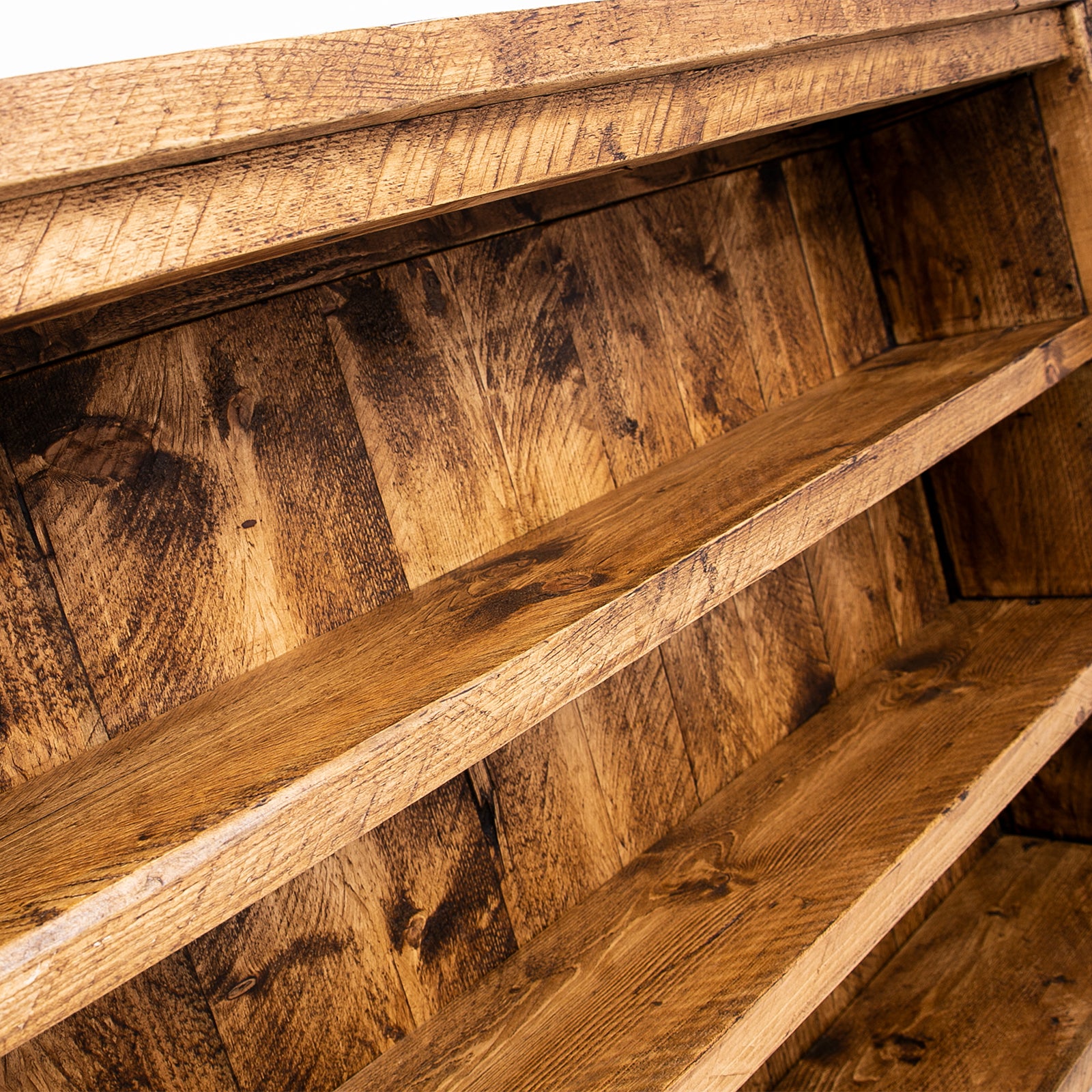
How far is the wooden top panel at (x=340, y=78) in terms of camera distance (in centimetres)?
57

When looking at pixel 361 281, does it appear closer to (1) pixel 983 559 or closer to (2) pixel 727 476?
(2) pixel 727 476

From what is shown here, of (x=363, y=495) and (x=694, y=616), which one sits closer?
(x=694, y=616)

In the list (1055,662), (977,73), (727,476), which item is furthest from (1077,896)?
(977,73)

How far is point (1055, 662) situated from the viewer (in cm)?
143

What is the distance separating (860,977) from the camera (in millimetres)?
1594

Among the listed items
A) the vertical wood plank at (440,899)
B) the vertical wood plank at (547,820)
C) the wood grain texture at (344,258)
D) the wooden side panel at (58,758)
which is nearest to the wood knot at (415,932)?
the vertical wood plank at (440,899)

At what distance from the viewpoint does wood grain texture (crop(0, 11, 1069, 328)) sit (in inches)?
23.5

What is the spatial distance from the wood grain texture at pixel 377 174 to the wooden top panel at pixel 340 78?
0.04 ft

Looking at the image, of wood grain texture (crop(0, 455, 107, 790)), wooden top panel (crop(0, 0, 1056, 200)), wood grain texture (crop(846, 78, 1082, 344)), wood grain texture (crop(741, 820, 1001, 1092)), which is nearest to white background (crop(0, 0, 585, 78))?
wooden top panel (crop(0, 0, 1056, 200))

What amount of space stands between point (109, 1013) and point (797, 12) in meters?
1.07

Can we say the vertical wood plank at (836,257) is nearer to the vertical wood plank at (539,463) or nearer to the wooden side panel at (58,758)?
the vertical wood plank at (539,463)

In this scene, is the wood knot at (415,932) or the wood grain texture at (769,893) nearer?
the wood grain texture at (769,893)

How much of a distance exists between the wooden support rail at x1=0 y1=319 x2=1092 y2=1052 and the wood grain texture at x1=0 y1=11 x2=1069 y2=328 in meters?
0.32

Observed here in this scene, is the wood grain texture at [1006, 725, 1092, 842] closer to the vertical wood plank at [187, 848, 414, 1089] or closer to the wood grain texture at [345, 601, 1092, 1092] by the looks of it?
the wood grain texture at [345, 601, 1092, 1092]
